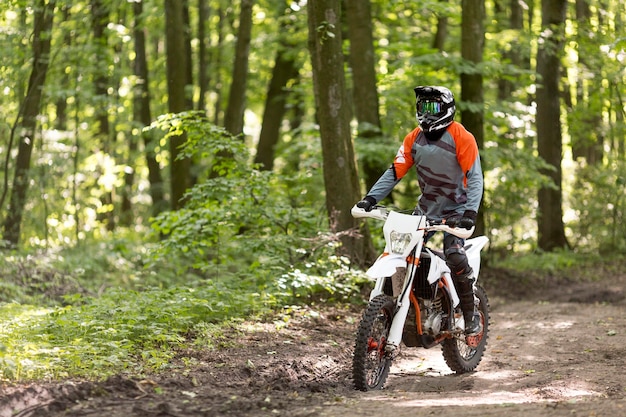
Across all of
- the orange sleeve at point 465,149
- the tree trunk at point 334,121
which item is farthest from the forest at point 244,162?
the orange sleeve at point 465,149

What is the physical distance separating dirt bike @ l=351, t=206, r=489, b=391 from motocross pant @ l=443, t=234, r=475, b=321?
7 cm

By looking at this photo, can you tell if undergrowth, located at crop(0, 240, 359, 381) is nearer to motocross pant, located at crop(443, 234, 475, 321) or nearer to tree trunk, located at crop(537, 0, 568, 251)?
motocross pant, located at crop(443, 234, 475, 321)

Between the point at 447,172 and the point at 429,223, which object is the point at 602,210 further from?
the point at 429,223

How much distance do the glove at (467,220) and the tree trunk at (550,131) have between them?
464 inches

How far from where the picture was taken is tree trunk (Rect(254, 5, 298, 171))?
20.9 meters

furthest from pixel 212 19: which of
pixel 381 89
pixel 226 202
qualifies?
pixel 226 202

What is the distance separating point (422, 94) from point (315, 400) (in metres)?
2.80

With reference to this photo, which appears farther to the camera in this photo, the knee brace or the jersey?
the knee brace

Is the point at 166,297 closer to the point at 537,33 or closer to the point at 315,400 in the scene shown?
the point at 315,400

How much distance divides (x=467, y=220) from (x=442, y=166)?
0.70 m

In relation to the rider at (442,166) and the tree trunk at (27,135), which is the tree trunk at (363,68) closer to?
the tree trunk at (27,135)

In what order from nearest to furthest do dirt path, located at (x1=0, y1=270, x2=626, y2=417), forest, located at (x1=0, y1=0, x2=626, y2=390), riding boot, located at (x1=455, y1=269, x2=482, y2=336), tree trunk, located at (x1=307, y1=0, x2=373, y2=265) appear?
dirt path, located at (x1=0, y1=270, x2=626, y2=417)
riding boot, located at (x1=455, y1=269, x2=482, y2=336)
forest, located at (x1=0, y1=0, x2=626, y2=390)
tree trunk, located at (x1=307, y1=0, x2=373, y2=265)

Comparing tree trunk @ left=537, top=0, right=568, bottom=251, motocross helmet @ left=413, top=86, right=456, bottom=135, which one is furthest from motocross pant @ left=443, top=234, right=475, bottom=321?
tree trunk @ left=537, top=0, right=568, bottom=251

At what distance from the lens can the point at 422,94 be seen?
22.6 feet
